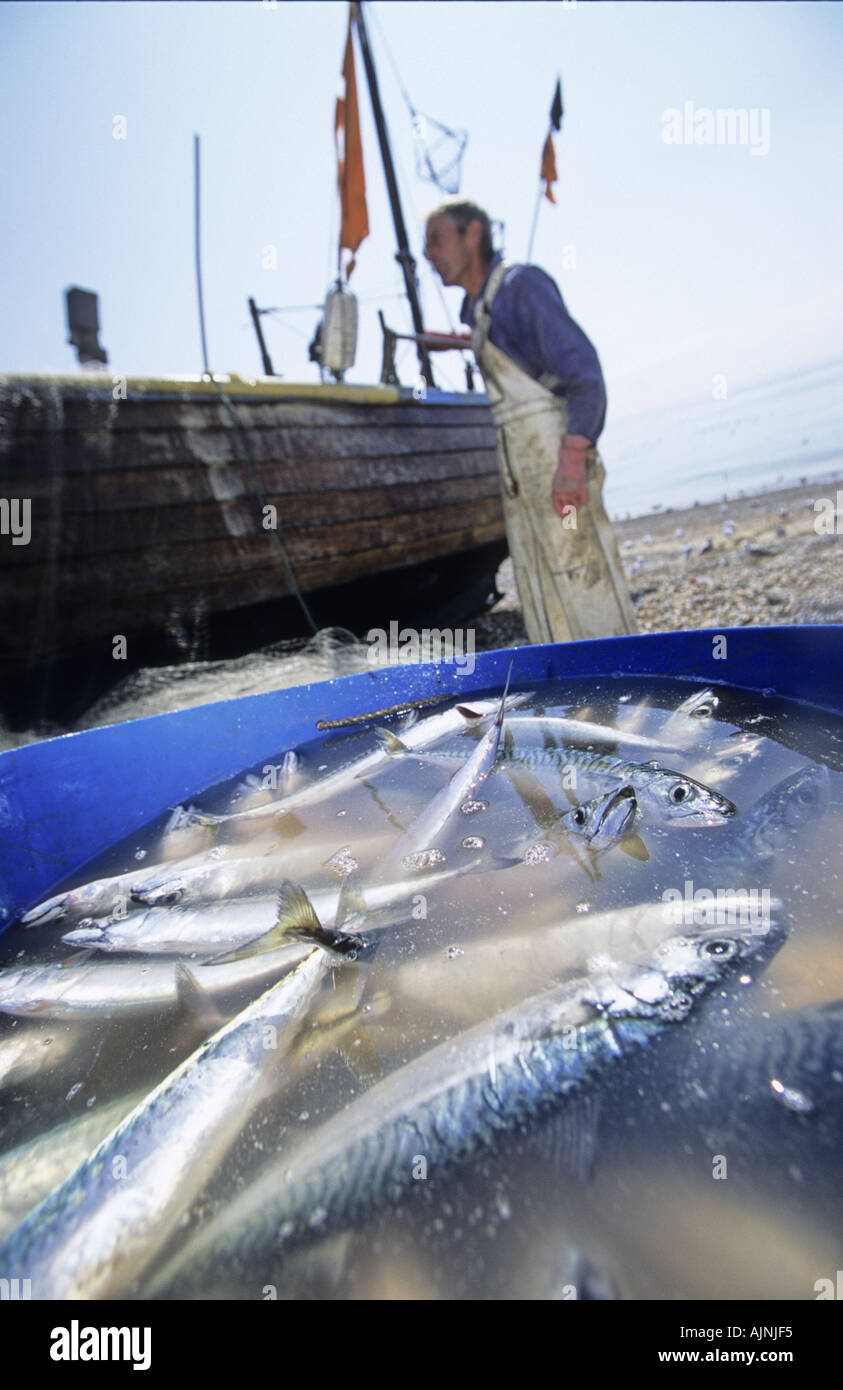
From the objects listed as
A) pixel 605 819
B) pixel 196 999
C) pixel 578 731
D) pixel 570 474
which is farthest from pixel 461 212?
pixel 196 999

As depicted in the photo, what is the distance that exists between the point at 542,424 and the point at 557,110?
122 inches

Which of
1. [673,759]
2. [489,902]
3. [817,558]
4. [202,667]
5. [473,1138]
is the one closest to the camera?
[473,1138]

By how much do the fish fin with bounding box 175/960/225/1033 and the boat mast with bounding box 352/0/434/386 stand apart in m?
9.68

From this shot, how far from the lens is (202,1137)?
116 centimetres

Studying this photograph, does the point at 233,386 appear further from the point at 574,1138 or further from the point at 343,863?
the point at 574,1138

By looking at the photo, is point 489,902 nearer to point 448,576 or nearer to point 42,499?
point 42,499

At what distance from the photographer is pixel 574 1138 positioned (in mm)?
1043

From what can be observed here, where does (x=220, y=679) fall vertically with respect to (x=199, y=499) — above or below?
below

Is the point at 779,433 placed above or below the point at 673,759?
above

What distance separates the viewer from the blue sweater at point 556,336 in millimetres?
3879

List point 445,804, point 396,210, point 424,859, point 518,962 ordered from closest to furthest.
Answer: point 518,962 → point 424,859 → point 445,804 → point 396,210

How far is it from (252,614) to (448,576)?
326cm

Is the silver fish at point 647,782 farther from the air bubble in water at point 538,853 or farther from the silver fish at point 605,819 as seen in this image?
the air bubble in water at point 538,853
